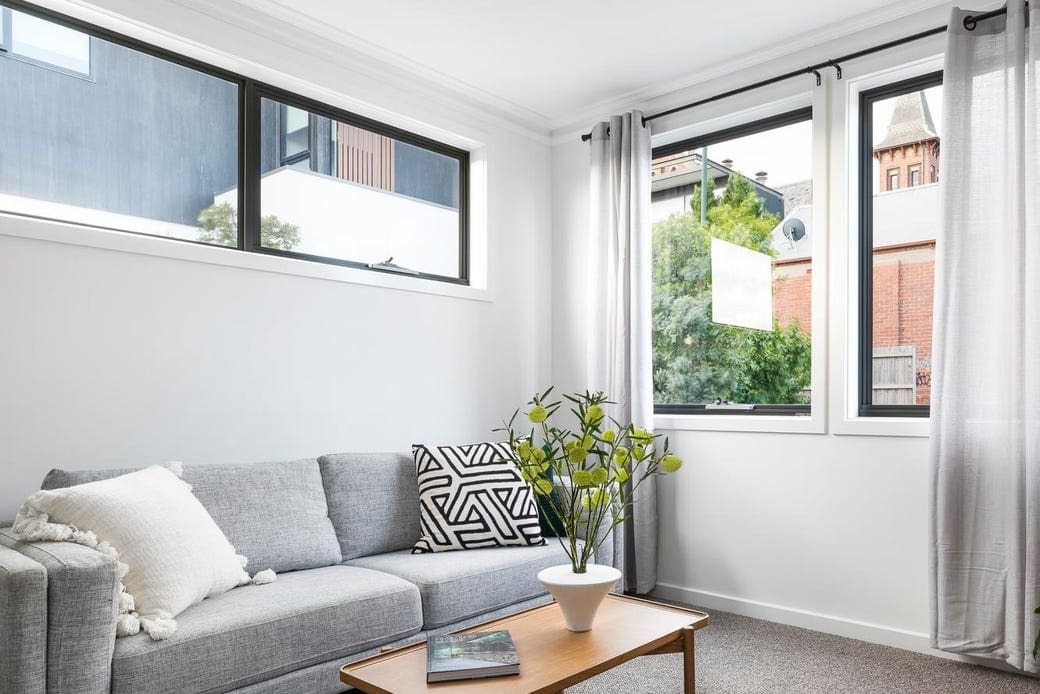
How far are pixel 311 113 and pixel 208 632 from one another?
239 centimetres

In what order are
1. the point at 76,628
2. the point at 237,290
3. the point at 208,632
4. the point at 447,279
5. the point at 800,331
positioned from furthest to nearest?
1. the point at 447,279
2. the point at 800,331
3. the point at 237,290
4. the point at 208,632
5. the point at 76,628

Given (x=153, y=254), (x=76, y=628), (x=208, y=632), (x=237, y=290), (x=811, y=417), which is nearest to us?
(x=76, y=628)

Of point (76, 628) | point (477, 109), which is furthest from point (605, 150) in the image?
point (76, 628)

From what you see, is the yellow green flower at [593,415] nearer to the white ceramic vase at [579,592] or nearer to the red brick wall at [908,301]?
the white ceramic vase at [579,592]

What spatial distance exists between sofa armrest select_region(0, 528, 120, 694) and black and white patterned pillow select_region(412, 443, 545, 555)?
132cm

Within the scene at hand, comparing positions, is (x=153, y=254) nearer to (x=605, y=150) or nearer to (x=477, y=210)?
(x=477, y=210)

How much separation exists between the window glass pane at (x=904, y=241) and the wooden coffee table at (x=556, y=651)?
1675 mm

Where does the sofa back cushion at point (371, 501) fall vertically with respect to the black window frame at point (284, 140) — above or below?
below

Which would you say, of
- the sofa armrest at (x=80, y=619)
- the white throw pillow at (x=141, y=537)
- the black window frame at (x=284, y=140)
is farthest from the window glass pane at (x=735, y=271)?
the sofa armrest at (x=80, y=619)

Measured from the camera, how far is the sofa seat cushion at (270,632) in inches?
74.7

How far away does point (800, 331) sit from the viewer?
3.64 m

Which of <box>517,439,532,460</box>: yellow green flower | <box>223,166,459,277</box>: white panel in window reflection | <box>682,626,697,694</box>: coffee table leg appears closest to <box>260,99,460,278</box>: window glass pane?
<box>223,166,459,277</box>: white panel in window reflection

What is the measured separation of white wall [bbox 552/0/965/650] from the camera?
10.3 ft

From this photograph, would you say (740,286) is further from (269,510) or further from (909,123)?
(269,510)
